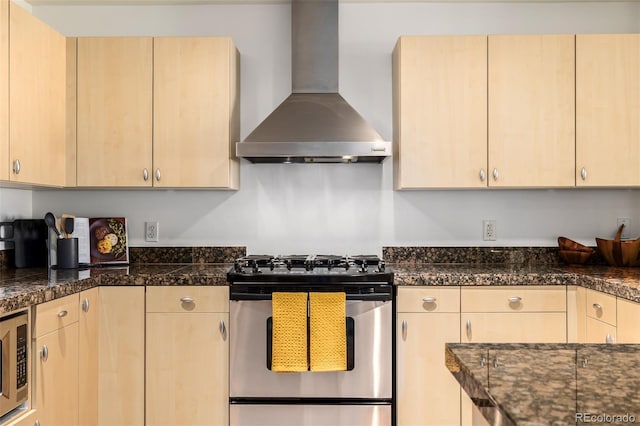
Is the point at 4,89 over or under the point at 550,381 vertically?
over

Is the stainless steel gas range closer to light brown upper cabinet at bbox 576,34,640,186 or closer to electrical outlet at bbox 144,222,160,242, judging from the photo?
electrical outlet at bbox 144,222,160,242

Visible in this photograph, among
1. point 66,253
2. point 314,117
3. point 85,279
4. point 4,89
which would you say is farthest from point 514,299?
point 4,89

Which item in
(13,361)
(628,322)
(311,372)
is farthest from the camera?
(311,372)

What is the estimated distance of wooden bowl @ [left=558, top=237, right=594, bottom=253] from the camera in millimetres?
3131

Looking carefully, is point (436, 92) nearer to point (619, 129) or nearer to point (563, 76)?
point (563, 76)

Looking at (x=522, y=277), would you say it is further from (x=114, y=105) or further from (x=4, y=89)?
(x=4, y=89)

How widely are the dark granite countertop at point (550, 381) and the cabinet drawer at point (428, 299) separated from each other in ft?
5.07

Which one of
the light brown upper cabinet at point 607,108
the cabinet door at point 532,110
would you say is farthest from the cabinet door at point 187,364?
the light brown upper cabinet at point 607,108

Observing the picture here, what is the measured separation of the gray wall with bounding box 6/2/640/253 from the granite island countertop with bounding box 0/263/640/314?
305 millimetres

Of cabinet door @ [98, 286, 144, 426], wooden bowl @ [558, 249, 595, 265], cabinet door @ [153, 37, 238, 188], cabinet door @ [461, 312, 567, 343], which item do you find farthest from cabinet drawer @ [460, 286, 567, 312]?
cabinet door @ [98, 286, 144, 426]

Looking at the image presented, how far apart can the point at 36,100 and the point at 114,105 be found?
41cm

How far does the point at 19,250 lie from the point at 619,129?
334cm

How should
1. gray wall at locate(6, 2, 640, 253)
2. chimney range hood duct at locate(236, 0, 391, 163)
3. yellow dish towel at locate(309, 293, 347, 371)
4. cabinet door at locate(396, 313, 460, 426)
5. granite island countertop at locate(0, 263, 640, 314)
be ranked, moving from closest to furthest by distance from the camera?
granite island countertop at locate(0, 263, 640, 314) < yellow dish towel at locate(309, 293, 347, 371) < cabinet door at locate(396, 313, 460, 426) < chimney range hood duct at locate(236, 0, 391, 163) < gray wall at locate(6, 2, 640, 253)

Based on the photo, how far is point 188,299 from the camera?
8.73 ft
